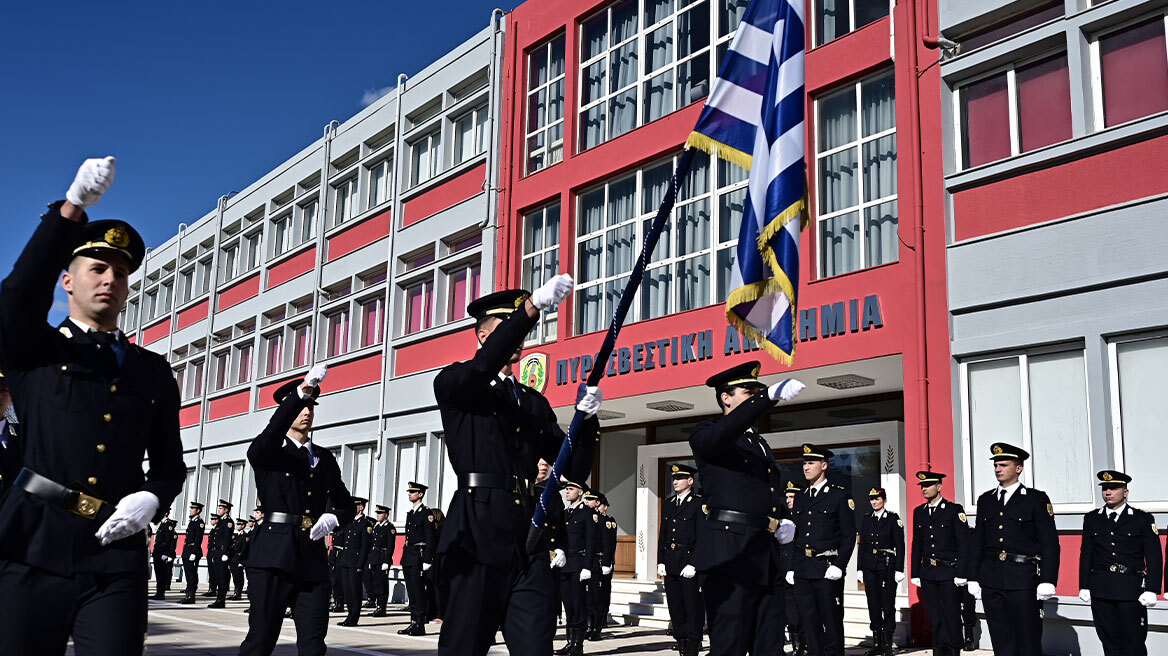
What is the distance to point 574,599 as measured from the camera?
13914 millimetres

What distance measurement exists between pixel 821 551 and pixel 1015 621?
247 centimetres

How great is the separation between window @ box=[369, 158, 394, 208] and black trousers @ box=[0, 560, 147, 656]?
25.5m

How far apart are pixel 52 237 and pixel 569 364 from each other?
1679 centimetres

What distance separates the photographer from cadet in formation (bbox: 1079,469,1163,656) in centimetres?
1019

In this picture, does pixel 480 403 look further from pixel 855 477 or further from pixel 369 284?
pixel 369 284

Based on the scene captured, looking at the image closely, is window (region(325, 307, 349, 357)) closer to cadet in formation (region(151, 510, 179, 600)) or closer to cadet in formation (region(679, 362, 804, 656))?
cadet in formation (region(151, 510, 179, 600))

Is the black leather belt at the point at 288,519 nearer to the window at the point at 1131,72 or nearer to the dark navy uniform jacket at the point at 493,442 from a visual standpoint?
the dark navy uniform jacket at the point at 493,442

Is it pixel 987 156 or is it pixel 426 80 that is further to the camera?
pixel 426 80

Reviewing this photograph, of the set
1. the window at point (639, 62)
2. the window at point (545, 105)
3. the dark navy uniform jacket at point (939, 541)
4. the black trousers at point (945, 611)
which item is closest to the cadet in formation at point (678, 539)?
the dark navy uniform jacket at point (939, 541)

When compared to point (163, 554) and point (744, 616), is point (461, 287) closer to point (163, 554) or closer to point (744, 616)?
point (163, 554)

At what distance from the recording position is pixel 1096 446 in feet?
40.7

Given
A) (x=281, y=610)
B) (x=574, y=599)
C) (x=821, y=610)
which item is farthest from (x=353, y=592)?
(x=281, y=610)

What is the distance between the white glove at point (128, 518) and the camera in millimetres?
3672

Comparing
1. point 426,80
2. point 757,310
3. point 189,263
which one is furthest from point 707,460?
point 189,263
